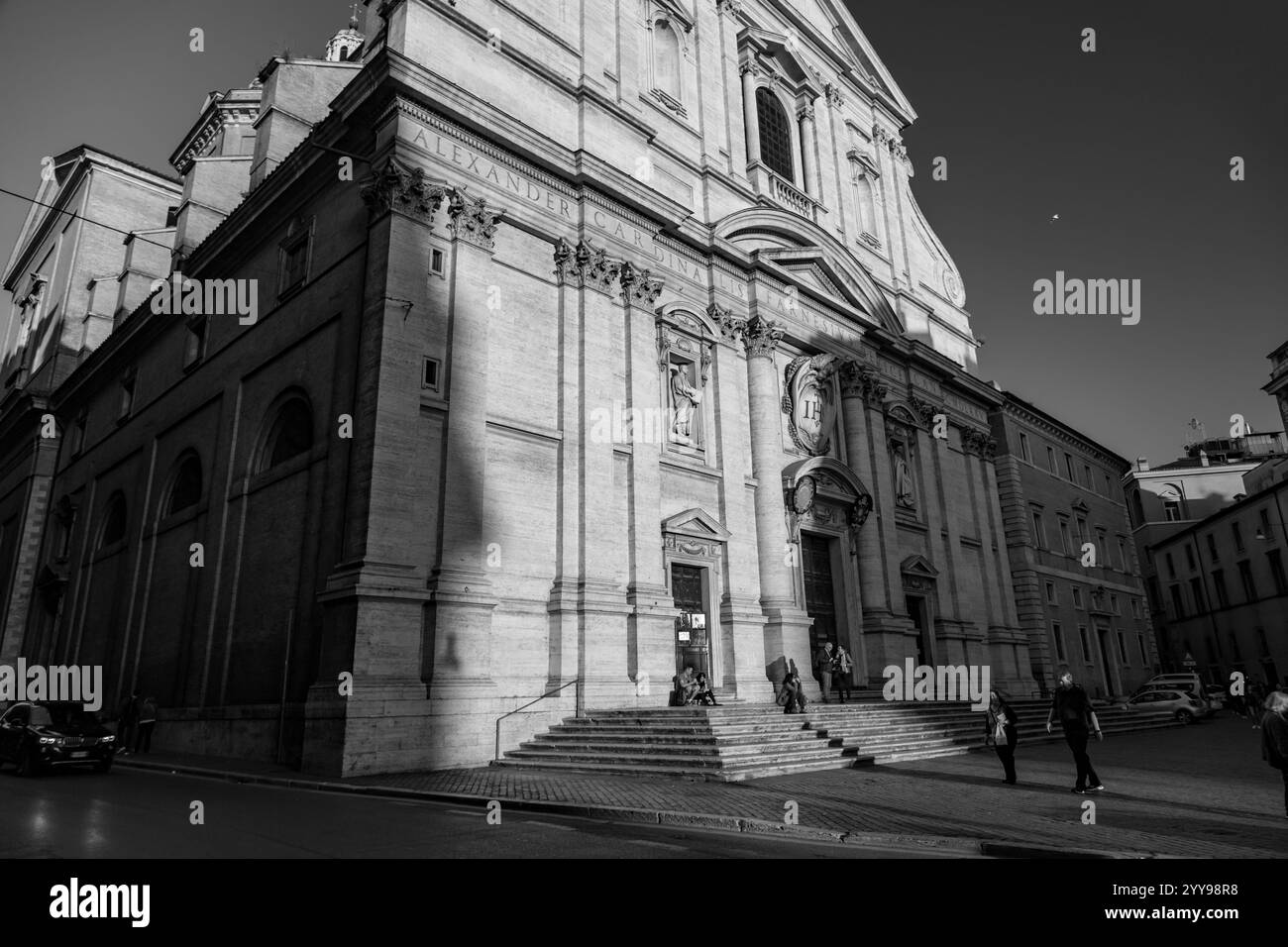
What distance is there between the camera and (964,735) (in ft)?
61.0

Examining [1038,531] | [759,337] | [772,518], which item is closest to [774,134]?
[759,337]

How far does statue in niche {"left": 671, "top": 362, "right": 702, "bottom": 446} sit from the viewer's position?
21703 mm

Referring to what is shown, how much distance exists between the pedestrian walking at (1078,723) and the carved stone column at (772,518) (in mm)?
9562

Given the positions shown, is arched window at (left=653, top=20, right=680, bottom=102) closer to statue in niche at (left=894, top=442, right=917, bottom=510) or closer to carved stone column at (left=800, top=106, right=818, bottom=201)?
carved stone column at (left=800, top=106, right=818, bottom=201)

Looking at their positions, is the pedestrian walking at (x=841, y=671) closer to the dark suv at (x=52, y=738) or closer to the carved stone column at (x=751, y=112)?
the dark suv at (x=52, y=738)

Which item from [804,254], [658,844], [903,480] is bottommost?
[658,844]

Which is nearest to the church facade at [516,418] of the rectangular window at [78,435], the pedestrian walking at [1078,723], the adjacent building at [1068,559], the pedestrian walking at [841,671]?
the rectangular window at [78,435]

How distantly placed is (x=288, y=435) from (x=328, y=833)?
1377cm

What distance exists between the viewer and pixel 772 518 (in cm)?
2291

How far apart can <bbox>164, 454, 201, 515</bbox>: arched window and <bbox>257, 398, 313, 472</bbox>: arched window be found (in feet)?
16.1

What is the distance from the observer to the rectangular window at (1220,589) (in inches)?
1984

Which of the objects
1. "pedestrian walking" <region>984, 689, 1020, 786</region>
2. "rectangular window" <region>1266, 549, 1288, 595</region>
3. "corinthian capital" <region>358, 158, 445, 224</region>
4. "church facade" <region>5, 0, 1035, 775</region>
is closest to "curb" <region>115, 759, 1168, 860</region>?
"church facade" <region>5, 0, 1035, 775</region>

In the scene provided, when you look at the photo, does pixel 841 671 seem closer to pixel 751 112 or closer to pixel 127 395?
pixel 751 112

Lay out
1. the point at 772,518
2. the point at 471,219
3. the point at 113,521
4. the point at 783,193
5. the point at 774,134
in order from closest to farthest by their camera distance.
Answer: the point at 471,219, the point at 772,518, the point at 783,193, the point at 113,521, the point at 774,134
